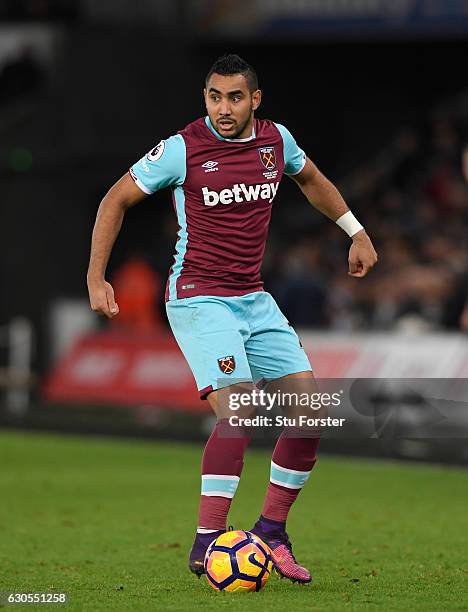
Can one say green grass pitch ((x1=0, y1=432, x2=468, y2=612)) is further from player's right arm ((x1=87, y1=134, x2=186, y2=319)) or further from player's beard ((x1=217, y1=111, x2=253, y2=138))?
player's beard ((x1=217, y1=111, x2=253, y2=138))

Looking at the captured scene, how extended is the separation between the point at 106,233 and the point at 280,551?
174 cm

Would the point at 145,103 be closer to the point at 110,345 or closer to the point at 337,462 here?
the point at 110,345

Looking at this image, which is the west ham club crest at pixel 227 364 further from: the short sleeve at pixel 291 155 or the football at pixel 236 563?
the short sleeve at pixel 291 155

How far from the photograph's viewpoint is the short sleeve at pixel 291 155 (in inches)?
298

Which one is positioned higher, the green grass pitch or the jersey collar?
the jersey collar

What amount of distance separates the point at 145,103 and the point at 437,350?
1132 cm

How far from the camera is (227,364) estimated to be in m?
7.20

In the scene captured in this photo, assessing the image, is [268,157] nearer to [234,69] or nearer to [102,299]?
[234,69]

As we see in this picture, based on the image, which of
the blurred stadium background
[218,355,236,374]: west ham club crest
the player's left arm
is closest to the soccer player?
[218,355,236,374]: west ham club crest

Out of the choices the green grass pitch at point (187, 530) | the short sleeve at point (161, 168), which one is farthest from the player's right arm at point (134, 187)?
the green grass pitch at point (187, 530)

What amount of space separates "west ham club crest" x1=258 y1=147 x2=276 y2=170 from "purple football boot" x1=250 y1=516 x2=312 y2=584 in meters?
1.72

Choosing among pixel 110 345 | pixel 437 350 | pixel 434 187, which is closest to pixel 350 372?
pixel 437 350

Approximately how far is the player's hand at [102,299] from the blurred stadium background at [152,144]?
12.1 meters

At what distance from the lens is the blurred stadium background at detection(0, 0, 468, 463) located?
21016 millimetres
